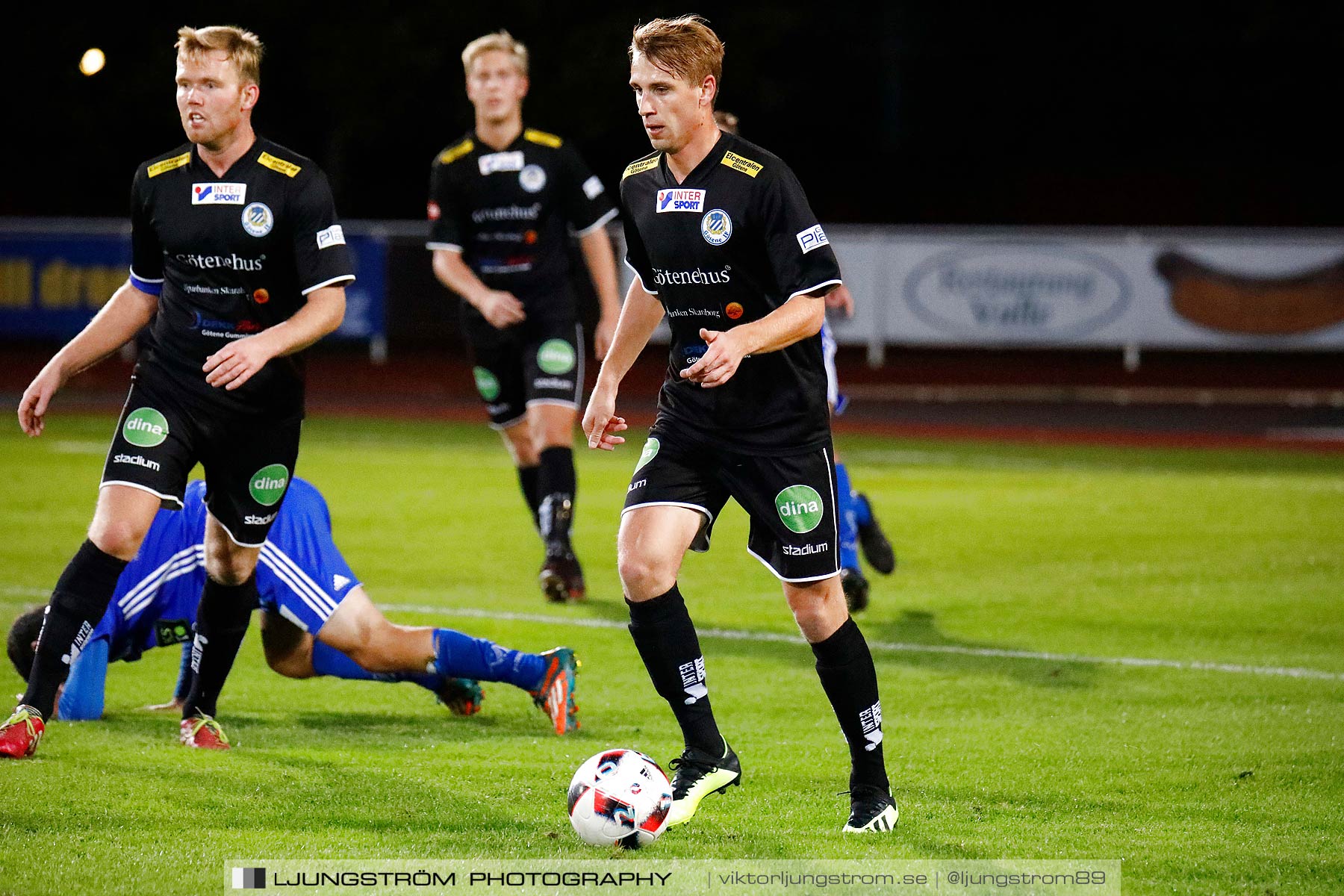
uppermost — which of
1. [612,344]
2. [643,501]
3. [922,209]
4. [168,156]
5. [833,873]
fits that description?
[168,156]

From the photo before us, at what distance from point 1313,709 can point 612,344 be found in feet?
10.5

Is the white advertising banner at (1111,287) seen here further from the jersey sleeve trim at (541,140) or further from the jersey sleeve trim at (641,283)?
the jersey sleeve trim at (641,283)

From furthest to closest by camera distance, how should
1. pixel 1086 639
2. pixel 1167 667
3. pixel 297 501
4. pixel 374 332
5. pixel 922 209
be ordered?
pixel 922 209
pixel 374 332
pixel 1086 639
pixel 1167 667
pixel 297 501

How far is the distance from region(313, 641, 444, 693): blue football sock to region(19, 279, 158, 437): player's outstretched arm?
4.11 ft

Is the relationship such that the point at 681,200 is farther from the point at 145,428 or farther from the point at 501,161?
the point at 501,161

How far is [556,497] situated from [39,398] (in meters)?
3.66

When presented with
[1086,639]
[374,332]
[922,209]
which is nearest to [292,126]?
[374,332]

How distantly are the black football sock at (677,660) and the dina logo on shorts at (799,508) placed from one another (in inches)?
15.0

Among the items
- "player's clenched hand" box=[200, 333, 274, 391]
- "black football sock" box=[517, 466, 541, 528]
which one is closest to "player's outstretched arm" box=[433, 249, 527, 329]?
"black football sock" box=[517, 466, 541, 528]

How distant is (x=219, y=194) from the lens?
5.77 meters

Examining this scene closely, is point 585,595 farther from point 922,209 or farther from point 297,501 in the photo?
point 922,209

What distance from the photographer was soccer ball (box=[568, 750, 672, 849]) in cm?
463

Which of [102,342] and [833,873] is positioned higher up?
[102,342]

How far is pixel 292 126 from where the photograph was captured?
32125 millimetres
